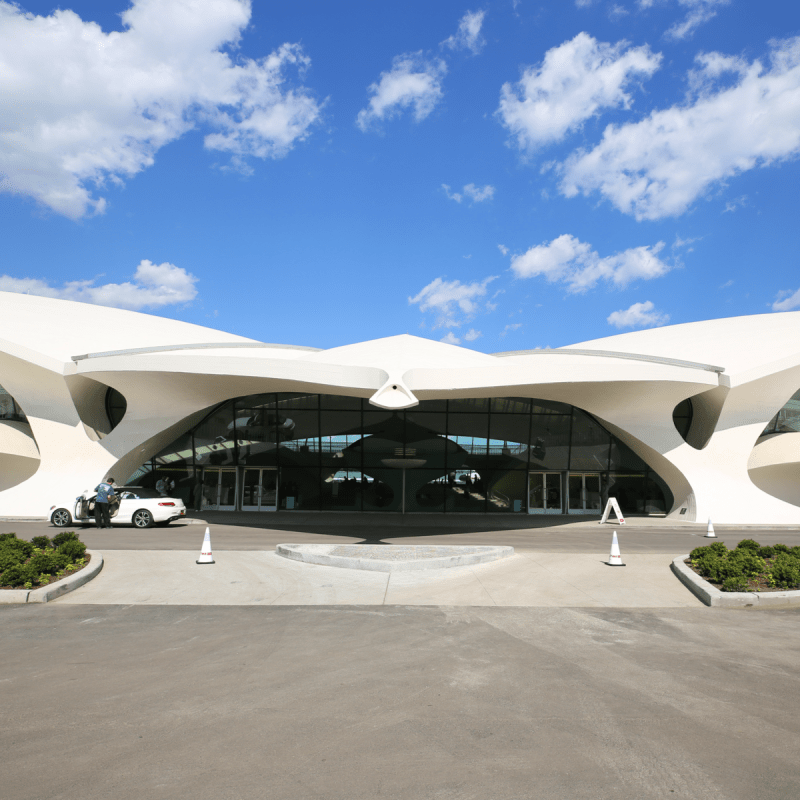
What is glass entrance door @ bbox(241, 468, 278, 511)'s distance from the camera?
96.4ft

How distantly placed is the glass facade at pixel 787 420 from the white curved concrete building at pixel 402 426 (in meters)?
0.07

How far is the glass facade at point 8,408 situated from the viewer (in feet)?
91.9

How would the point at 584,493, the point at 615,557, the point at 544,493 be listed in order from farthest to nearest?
1. the point at 544,493
2. the point at 584,493
3. the point at 615,557

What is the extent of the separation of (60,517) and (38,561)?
11873 millimetres

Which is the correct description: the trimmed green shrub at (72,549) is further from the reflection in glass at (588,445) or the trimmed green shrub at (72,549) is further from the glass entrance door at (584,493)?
the glass entrance door at (584,493)

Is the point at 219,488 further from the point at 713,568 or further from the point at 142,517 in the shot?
the point at 713,568

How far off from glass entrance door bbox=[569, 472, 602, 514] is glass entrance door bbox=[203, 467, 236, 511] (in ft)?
55.2

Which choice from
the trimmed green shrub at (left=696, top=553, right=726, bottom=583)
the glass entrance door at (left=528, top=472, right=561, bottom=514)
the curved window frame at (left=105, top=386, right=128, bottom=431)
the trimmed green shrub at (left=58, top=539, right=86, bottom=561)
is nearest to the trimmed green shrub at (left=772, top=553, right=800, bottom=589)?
the trimmed green shrub at (left=696, top=553, right=726, bottom=583)

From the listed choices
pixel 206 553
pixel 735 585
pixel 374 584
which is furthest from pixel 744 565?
pixel 206 553

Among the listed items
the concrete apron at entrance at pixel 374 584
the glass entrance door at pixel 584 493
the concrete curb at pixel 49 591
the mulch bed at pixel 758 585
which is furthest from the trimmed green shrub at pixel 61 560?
the glass entrance door at pixel 584 493

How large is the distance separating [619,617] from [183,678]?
223 inches

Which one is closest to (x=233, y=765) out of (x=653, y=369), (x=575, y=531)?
(x=575, y=531)

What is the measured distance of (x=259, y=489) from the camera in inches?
1159

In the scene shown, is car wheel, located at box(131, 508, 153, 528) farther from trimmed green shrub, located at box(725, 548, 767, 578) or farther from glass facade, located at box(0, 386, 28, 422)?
trimmed green shrub, located at box(725, 548, 767, 578)
